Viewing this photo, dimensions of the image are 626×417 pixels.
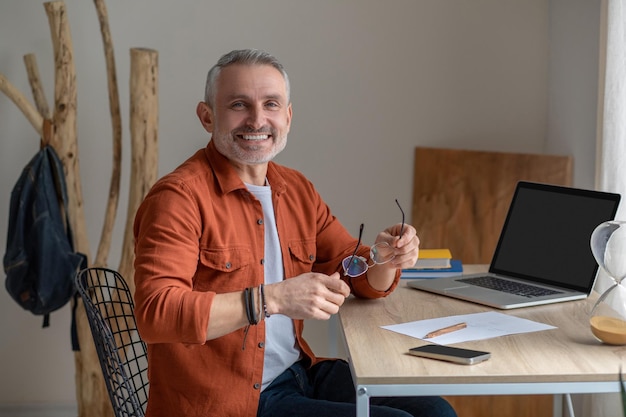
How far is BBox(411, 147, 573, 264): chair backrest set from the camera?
351cm

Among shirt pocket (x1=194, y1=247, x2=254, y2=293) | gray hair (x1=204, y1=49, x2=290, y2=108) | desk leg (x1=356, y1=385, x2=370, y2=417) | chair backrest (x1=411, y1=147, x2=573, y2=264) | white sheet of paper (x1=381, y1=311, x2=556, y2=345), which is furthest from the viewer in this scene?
chair backrest (x1=411, y1=147, x2=573, y2=264)

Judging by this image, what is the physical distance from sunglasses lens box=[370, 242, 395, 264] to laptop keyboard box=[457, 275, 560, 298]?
392 mm

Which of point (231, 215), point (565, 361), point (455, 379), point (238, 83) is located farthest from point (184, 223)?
point (565, 361)

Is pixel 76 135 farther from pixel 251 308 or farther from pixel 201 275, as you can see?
pixel 251 308

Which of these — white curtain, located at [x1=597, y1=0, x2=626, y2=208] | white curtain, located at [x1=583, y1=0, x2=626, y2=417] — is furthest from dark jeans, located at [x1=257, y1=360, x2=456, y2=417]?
white curtain, located at [x1=597, y1=0, x2=626, y2=208]

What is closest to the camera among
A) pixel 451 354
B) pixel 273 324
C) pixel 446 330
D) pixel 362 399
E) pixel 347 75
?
pixel 362 399

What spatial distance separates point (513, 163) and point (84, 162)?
1.76m

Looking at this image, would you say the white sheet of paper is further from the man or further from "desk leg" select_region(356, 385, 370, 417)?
"desk leg" select_region(356, 385, 370, 417)

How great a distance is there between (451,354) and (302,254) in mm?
623

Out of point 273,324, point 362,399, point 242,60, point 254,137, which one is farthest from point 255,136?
point 362,399

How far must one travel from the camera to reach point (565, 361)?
1751 mm

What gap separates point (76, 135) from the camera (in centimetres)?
333

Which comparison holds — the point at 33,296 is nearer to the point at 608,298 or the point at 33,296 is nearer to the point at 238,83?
the point at 238,83

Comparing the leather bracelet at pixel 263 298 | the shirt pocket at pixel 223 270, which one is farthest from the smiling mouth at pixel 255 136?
the leather bracelet at pixel 263 298
